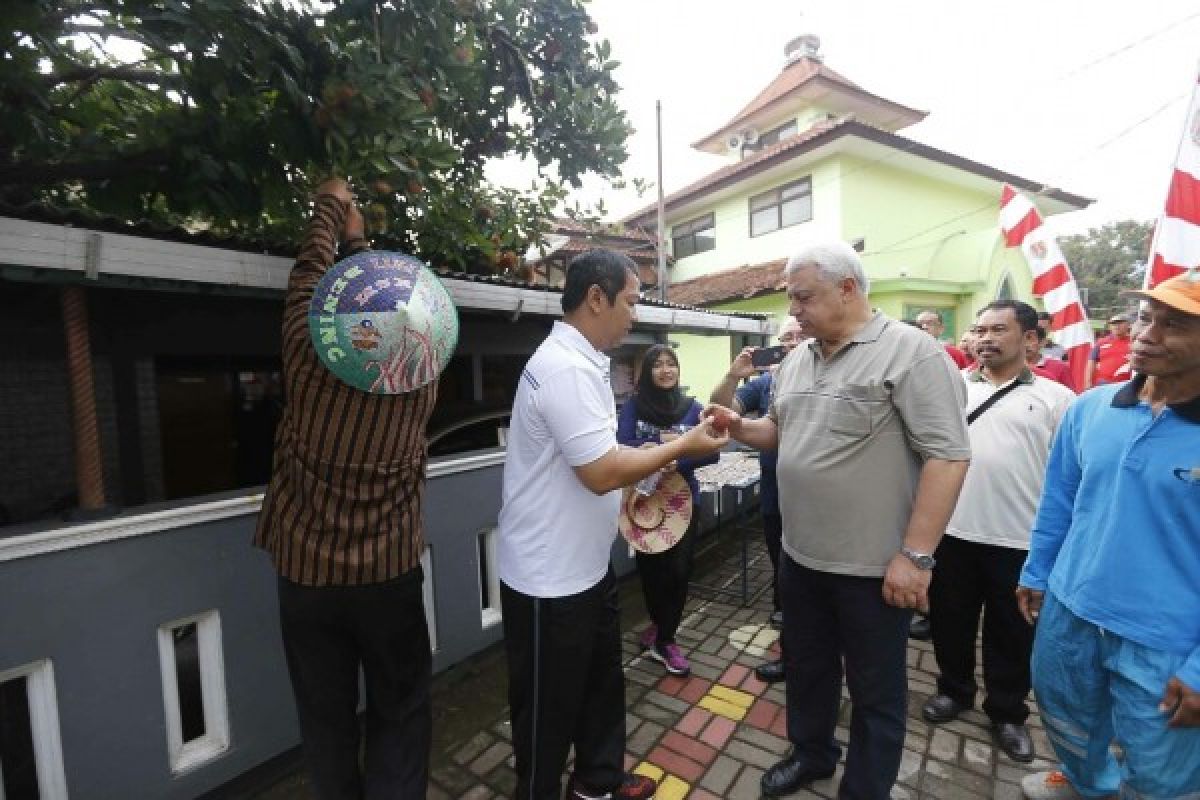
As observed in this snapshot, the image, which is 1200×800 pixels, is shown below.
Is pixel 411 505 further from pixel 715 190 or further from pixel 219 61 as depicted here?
pixel 715 190

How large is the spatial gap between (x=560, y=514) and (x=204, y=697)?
191 centimetres

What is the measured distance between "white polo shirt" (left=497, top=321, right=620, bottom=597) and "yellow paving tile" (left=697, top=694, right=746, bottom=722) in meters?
1.57

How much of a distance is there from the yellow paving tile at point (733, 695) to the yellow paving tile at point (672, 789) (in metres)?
0.69

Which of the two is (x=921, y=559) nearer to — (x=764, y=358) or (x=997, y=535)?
(x=997, y=535)

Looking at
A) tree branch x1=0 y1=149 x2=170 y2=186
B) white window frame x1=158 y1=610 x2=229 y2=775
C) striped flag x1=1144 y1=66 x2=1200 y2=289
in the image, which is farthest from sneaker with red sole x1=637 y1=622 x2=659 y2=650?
tree branch x1=0 y1=149 x2=170 y2=186

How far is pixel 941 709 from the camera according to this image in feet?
9.47

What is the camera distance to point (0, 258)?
1684 millimetres

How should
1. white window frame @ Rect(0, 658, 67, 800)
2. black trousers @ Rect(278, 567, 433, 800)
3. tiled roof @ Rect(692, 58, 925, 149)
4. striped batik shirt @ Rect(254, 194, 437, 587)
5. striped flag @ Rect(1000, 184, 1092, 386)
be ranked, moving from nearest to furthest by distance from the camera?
striped batik shirt @ Rect(254, 194, 437, 587)
black trousers @ Rect(278, 567, 433, 800)
white window frame @ Rect(0, 658, 67, 800)
striped flag @ Rect(1000, 184, 1092, 386)
tiled roof @ Rect(692, 58, 925, 149)

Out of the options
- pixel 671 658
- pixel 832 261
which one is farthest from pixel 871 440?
pixel 671 658

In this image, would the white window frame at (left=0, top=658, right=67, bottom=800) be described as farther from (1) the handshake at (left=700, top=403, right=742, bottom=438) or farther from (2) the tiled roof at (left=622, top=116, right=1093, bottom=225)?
(2) the tiled roof at (left=622, top=116, right=1093, bottom=225)

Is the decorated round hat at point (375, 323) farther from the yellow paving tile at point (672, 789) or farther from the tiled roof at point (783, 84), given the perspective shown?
the tiled roof at point (783, 84)

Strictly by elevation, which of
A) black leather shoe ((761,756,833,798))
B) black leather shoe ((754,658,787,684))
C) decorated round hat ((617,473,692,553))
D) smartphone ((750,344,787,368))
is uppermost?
smartphone ((750,344,787,368))

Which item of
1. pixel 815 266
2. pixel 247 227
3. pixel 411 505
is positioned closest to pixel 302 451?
pixel 411 505

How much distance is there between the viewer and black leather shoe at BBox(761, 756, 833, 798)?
94.1 inches
